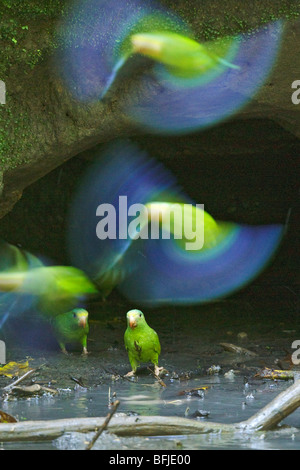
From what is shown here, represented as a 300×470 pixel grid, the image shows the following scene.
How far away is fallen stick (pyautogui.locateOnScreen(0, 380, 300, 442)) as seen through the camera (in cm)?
323

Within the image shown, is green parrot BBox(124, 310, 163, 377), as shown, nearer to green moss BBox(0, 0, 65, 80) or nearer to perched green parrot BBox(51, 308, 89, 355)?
perched green parrot BBox(51, 308, 89, 355)

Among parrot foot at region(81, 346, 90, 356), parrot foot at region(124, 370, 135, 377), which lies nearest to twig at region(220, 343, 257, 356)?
parrot foot at region(124, 370, 135, 377)

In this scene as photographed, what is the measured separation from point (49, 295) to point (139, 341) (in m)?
1.56

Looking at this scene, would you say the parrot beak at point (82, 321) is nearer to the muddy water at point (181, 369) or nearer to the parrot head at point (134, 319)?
the muddy water at point (181, 369)

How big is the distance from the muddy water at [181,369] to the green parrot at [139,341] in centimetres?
18

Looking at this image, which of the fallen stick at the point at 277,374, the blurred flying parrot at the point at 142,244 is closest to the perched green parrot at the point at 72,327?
the fallen stick at the point at 277,374

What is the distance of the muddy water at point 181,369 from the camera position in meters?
3.43

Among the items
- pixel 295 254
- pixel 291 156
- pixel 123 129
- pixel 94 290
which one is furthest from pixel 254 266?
pixel 123 129

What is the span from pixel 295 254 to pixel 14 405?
5.44 meters

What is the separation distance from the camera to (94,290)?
26.3ft

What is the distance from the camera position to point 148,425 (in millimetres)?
3307

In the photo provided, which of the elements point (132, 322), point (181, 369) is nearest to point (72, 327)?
point (132, 322)

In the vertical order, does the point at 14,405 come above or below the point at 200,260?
below

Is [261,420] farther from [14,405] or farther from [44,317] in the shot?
[44,317]
